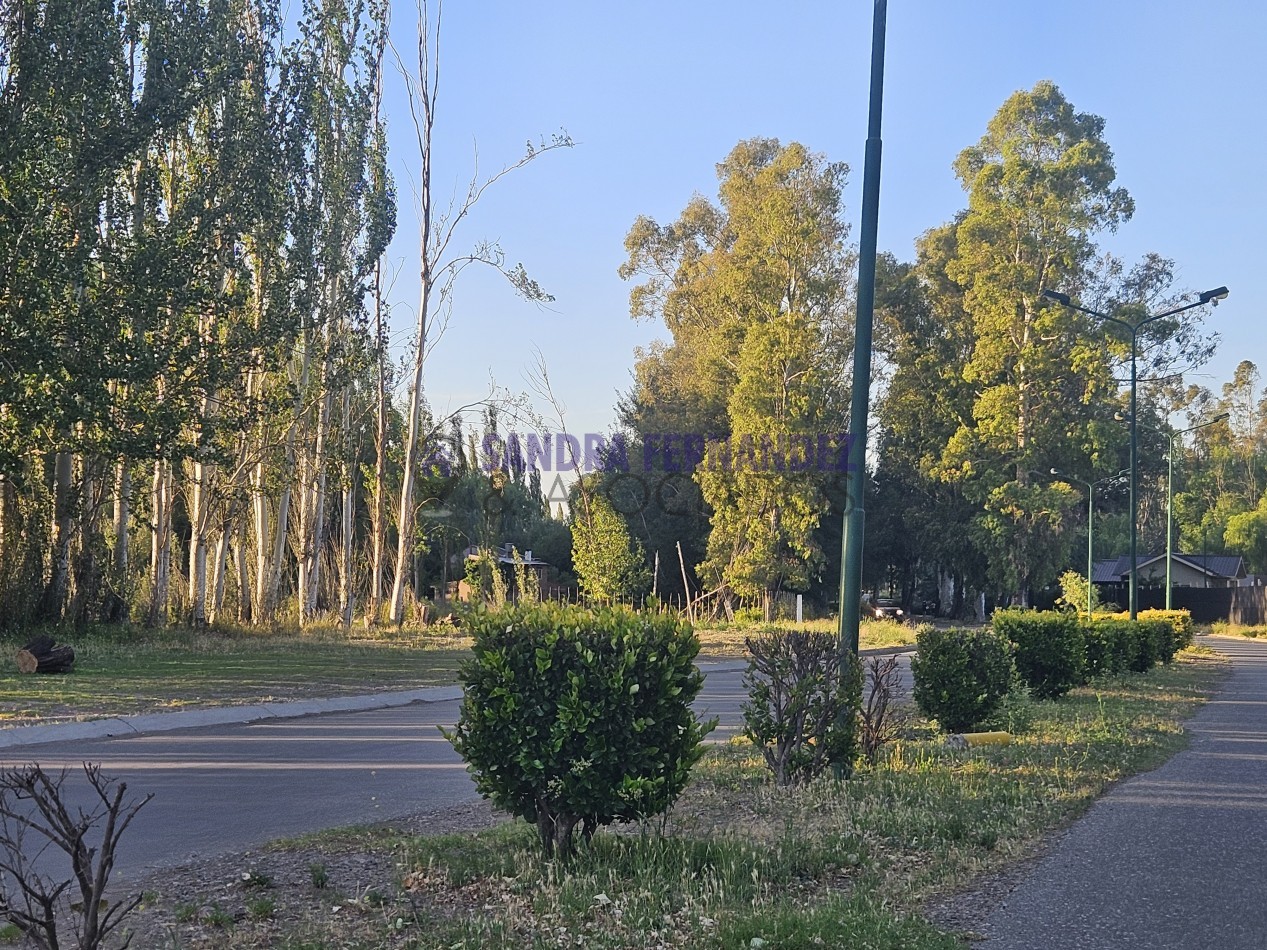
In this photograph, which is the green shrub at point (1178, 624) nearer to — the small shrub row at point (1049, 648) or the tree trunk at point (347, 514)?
the small shrub row at point (1049, 648)

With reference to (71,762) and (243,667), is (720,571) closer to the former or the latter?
(243,667)

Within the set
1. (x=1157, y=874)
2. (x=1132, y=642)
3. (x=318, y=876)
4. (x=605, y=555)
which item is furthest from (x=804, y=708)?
(x=605, y=555)

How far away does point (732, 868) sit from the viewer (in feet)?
19.7

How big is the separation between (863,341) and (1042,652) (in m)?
8.61

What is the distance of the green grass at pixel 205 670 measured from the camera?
1497 cm

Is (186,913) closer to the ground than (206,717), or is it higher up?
higher up

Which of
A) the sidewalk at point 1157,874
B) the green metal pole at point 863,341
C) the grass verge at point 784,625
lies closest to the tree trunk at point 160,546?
Result: the grass verge at point 784,625

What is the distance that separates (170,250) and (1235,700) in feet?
64.7

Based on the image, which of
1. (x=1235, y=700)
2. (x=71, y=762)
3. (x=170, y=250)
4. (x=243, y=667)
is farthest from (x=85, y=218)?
(x=1235, y=700)

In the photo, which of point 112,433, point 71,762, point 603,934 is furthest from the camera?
point 112,433

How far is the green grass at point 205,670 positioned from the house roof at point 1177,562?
55278mm

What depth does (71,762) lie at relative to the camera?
10750mm

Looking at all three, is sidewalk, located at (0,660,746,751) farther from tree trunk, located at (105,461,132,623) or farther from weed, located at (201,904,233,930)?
tree trunk, located at (105,461,132,623)

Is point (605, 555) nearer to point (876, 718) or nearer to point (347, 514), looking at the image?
point (347, 514)
